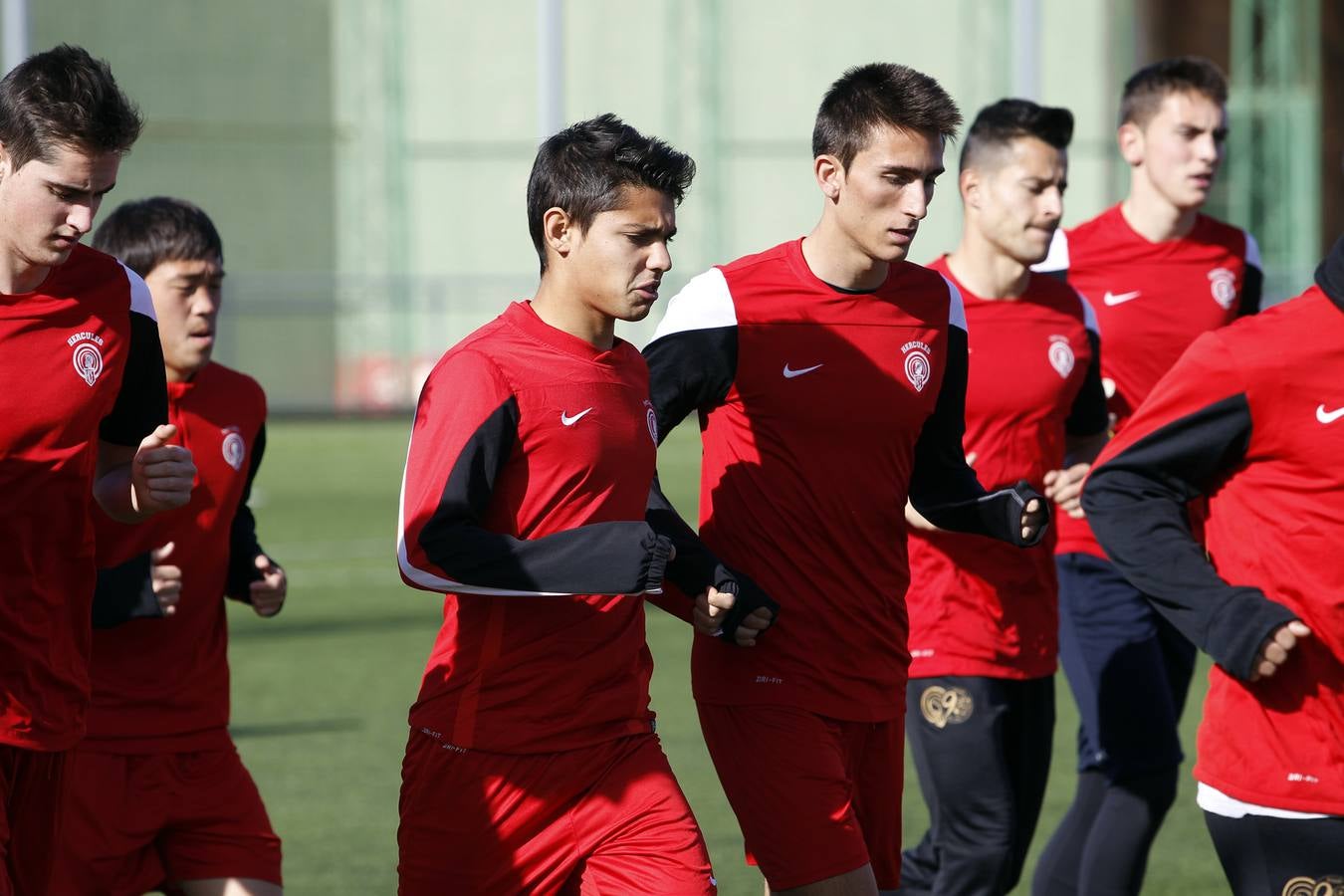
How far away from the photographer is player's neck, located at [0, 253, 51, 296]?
3.79m

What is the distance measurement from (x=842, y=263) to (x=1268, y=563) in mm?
1291

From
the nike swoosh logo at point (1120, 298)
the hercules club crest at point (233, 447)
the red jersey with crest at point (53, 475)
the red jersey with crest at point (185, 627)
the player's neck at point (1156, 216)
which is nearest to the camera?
the red jersey with crest at point (53, 475)

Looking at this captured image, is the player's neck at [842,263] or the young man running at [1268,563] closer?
the young man running at [1268,563]

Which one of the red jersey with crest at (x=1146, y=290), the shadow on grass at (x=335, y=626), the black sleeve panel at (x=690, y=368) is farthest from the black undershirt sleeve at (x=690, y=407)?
the shadow on grass at (x=335, y=626)

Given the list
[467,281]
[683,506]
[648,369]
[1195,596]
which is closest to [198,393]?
[648,369]

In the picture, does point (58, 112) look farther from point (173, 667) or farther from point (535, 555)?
point (173, 667)

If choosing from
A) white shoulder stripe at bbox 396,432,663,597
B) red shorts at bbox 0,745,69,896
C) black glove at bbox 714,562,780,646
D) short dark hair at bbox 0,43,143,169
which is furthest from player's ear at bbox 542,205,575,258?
red shorts at bbox 0,745,69,896

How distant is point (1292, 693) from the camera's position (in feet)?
12.2

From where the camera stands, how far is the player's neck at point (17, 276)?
149 inches

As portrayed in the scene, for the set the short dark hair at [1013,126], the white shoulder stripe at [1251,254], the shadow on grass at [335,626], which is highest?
the short dark hair at [1013,126]

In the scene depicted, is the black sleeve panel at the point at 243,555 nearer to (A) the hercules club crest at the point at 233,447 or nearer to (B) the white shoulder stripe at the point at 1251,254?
(A) the hercules club crest at the point at 233,447

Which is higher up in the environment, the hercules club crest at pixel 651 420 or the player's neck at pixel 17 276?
the player's neck at pixel 17 276

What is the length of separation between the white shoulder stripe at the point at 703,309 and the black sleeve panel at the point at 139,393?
112 centimetres

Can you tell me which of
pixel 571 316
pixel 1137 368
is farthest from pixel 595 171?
pixel 1137 368
